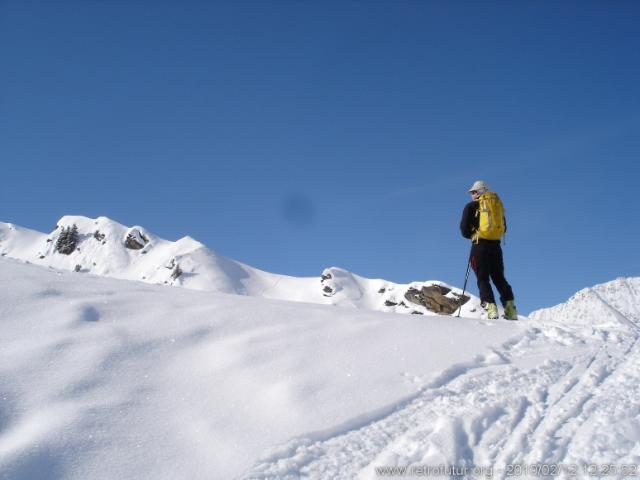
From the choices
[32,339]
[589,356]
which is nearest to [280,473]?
[32,339]

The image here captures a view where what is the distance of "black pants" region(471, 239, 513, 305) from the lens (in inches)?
263

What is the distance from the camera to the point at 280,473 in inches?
102

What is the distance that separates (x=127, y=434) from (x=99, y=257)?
13340cm

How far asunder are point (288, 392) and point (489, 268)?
4.38m

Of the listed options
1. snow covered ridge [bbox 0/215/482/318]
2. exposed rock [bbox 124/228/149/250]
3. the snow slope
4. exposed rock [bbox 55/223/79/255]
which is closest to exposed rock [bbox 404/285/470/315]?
snow covered ridge [bbox 0/215/482/318]

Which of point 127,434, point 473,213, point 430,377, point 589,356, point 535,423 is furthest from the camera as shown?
point 473,213

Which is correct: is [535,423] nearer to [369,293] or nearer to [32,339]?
[32,339]

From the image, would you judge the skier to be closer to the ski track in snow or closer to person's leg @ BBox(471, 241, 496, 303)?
person's leg @ BBox(471, 241, 496, 303)

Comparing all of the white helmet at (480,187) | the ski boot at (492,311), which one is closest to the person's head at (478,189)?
the white helmet at (480,187)

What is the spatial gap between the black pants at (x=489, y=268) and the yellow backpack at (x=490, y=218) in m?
0.11

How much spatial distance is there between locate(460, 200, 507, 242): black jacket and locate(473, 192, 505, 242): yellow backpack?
7 centimetres

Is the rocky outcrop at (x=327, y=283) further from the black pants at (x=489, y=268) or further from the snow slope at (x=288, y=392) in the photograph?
the snow slope at (x=288, y=392)

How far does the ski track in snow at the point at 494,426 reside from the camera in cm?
266

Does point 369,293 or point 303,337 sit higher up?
point 369,293
